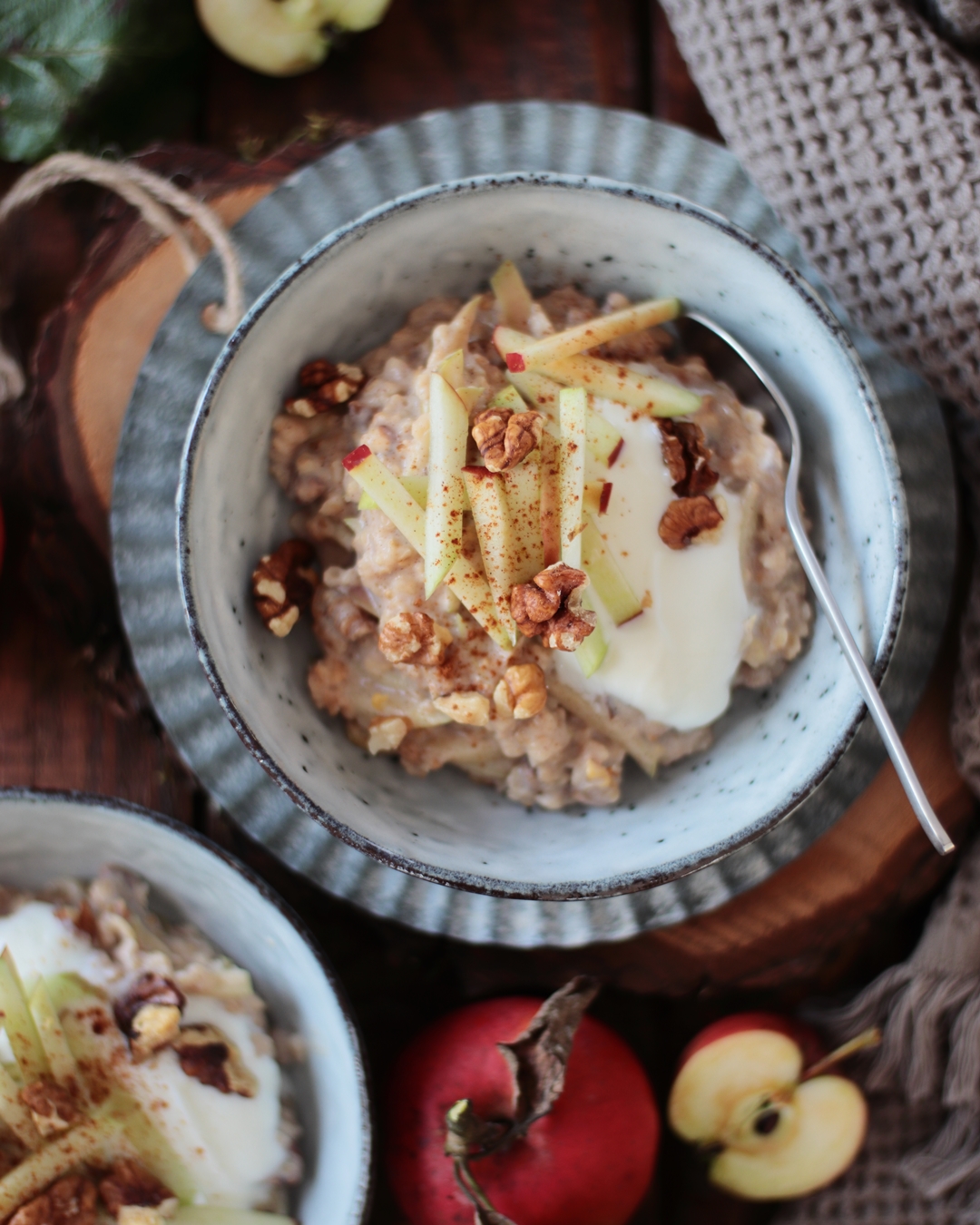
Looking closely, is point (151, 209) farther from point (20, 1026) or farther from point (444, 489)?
point (20, 1026)

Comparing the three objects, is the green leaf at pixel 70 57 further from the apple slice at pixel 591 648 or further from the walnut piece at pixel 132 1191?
the walnut piece at pixel 132 1191

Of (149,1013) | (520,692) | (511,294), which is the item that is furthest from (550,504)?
(149,1013)

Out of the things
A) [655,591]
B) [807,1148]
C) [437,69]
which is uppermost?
[437,69]

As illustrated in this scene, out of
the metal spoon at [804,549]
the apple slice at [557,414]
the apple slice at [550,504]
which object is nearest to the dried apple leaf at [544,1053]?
the metal spoon at [804,549]

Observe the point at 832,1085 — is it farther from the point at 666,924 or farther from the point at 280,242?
the point at 280,242

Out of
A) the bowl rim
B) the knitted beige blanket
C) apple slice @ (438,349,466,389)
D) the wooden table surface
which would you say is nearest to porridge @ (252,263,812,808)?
apple slice @ (438,349,466,389)

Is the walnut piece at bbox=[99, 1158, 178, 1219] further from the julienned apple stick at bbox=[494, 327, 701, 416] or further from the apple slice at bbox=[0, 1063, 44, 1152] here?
the julienned apple stick at bbox=[494, 327, 701, 416]
